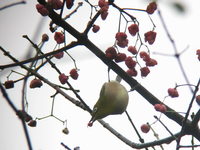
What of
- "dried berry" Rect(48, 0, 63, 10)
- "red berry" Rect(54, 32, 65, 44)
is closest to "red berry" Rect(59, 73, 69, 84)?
"red berry" Rect(54, 32, 65, 44)

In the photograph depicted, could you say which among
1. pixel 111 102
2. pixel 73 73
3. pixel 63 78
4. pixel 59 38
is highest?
pixel 59 38

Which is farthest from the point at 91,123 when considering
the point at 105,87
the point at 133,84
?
the point at 133,84

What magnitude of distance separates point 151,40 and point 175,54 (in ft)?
2.04

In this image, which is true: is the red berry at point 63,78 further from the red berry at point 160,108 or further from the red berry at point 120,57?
the red berry at point 160,108

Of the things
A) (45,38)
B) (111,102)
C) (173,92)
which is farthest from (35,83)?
(173,92)

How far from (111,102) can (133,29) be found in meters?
0.64

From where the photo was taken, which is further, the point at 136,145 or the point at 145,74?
the point at 145,74

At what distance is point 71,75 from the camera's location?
2912 mm

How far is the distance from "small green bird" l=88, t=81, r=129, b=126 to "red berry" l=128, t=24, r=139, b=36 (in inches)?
18.8

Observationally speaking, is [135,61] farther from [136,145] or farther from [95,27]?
[136,145]

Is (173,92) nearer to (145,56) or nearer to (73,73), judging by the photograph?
(145,56)

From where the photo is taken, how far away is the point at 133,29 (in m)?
2.82

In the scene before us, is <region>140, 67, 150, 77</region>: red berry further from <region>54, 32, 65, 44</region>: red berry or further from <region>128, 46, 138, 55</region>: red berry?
<region>54, 32, 65, 44</region>: red berry

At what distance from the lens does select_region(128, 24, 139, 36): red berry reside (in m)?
2.80
